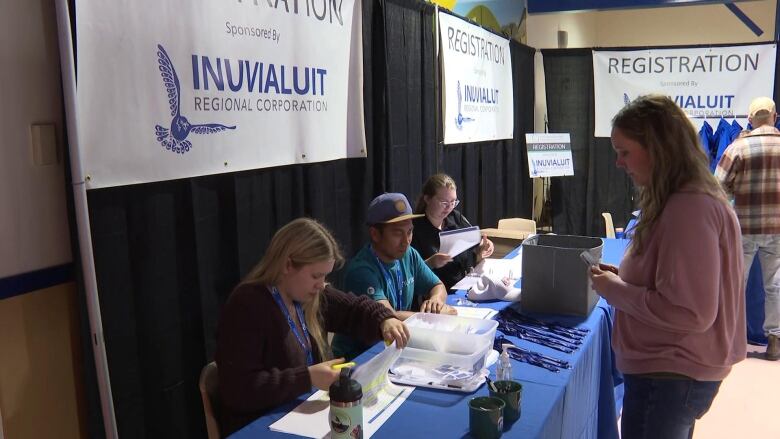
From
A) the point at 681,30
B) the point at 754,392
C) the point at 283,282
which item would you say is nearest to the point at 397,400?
the point at 283,282

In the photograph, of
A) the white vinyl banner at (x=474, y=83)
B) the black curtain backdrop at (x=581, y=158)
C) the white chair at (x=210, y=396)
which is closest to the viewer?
the white chair at (x=210, y=396)

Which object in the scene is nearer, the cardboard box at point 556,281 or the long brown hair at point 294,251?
the long brown hair at point 294,251

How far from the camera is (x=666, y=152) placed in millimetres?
1482

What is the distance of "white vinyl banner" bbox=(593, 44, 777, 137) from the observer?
579 cm

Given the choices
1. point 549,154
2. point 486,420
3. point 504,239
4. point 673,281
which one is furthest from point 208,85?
point 549,154

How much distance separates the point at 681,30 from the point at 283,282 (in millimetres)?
7785

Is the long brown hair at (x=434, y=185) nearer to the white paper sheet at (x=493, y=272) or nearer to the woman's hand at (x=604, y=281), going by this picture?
the white paper sheet at (x=493, y=272)

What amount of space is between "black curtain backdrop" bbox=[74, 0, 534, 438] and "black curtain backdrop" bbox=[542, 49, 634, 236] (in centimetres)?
298

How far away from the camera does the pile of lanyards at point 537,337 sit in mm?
1794

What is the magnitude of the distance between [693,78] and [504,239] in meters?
3.12

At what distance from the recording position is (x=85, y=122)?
1.81 m

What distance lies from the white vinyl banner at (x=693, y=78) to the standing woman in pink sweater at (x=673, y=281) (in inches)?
188

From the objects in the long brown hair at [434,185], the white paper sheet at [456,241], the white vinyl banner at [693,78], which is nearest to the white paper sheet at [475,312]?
the white paper sheet at [456,241]

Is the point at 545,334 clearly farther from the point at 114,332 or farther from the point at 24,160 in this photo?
the point at 24,160
